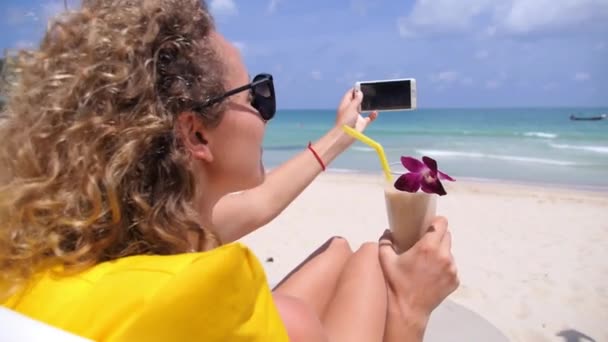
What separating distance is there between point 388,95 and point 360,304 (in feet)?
3.44

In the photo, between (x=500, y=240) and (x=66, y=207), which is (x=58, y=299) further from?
(x=500, y=240)

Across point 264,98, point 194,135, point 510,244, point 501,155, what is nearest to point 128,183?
point 194,135

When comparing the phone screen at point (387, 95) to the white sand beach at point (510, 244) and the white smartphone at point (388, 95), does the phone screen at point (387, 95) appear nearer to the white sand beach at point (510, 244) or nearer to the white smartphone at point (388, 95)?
the white smartphone at point (388, 95)

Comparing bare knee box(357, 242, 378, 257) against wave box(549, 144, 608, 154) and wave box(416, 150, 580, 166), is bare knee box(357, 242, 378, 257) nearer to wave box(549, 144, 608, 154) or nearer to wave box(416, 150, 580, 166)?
wave box(416, 150, 580, 166)

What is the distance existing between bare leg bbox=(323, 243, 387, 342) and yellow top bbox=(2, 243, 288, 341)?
0.58 meters

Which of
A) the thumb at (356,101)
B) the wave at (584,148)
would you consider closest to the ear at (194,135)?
the thumb at (356,101)

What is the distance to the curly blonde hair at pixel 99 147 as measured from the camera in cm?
97

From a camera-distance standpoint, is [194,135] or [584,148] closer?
[194,135]

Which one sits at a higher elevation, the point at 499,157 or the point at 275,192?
the point at 275,192

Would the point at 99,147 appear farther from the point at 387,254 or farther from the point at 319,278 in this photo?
the point at 319,278

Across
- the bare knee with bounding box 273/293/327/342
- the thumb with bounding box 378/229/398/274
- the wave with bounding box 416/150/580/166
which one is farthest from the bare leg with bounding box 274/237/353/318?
the wave with bounding box 416/150/580/166

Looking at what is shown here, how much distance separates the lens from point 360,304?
1.48m

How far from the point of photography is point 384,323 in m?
1.48

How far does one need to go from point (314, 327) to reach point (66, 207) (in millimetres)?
520
